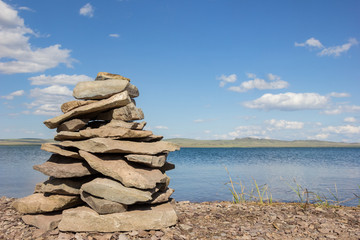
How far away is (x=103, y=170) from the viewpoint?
7898 millimetres

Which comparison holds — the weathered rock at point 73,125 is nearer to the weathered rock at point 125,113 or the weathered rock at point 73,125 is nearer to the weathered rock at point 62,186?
the weathered rock at point 125,113

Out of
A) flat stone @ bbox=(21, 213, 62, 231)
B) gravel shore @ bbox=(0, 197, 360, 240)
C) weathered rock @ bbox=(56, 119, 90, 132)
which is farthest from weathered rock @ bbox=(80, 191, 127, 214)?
weathered rock @ bbox=(56, 119, 90, 132)

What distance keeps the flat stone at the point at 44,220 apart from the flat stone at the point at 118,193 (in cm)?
143

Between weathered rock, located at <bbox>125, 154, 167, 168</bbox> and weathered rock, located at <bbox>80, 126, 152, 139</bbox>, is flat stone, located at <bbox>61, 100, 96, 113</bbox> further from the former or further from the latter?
weathered rock, located at <bbox>125, 154, 167, 168</bbox>

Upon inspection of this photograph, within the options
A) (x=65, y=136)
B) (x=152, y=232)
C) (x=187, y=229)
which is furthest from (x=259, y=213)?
(x=65, y=136)

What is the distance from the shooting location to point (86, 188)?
791 centimetres

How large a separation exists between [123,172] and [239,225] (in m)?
3.79

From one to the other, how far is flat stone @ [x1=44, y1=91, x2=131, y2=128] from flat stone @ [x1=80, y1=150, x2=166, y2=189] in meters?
1.33

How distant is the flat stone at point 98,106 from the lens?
28.2 feet

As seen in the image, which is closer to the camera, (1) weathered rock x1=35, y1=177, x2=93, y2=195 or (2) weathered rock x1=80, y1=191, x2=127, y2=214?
(2) weathered rock x1=80, y1=191, x2=127, y2=214

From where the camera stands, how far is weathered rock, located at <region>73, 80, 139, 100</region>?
891cm

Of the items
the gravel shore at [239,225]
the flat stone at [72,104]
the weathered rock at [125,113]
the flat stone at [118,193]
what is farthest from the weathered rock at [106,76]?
the gravel shore at [239,225]

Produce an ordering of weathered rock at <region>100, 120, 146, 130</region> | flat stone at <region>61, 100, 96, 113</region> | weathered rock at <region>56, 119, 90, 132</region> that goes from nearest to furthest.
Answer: weathered rock at <region>100, 120, 146, 130</region> < weathered rock at <region>56, 119, 90, 132</region> < flat stone at <region>61, 100, 96, 113</region>

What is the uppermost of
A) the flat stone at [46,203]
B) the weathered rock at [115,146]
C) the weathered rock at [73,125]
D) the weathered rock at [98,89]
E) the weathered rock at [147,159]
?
the weathered rock at [98,89]
